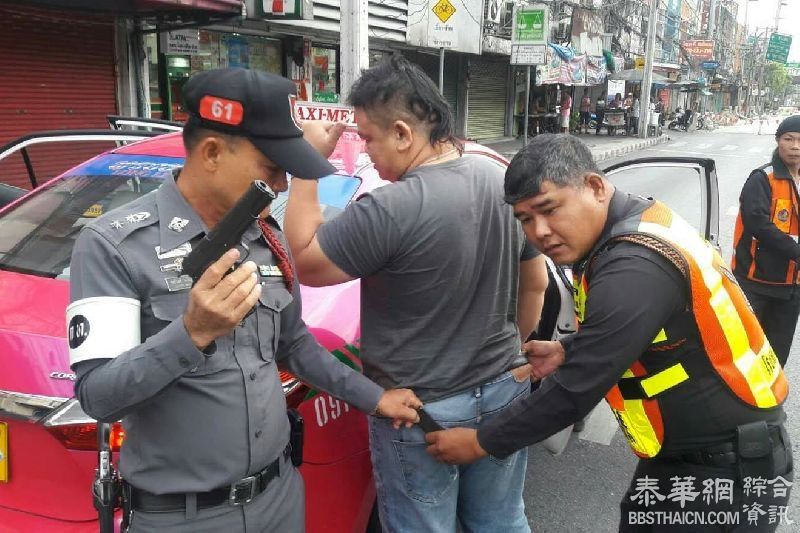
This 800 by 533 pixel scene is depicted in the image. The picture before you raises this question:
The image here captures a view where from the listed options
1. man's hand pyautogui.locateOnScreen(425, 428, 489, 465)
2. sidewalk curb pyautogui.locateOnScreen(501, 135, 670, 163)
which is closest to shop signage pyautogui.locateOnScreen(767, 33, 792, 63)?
sidewalk curb pyautogui.locateOnScreen(501, 135, 670, 163)

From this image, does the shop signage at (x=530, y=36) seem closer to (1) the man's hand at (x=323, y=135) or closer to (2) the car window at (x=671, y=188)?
(2) the car window at (x=671, y=188)

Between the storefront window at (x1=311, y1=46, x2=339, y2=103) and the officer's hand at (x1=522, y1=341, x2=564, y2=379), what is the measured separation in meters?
11.8

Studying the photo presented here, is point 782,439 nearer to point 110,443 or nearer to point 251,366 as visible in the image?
point 251,366

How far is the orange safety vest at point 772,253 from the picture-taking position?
388 centimetres

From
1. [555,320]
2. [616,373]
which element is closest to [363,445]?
[616,373]

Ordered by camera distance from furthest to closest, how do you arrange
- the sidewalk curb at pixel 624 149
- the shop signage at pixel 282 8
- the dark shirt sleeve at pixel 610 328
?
1. the sidewalk curb at pixel 624 149
2. the shop signage at pixel 282 8
3. the dark shirt sleeve at pixel 610 328

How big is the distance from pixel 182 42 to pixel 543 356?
A: 9960 millimetres

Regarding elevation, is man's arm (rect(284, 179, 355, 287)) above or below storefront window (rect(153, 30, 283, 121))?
below

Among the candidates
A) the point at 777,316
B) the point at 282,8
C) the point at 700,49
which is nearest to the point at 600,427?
the point at 777,316

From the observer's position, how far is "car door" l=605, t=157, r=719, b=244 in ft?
11.4

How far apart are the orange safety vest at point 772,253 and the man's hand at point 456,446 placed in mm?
2834

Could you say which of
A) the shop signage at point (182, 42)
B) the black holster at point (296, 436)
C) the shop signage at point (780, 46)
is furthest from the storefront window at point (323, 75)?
the shop signage at point (780, 46)

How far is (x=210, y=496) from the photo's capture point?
1.46m

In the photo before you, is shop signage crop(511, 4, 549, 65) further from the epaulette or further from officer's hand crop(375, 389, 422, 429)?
the epaulette
